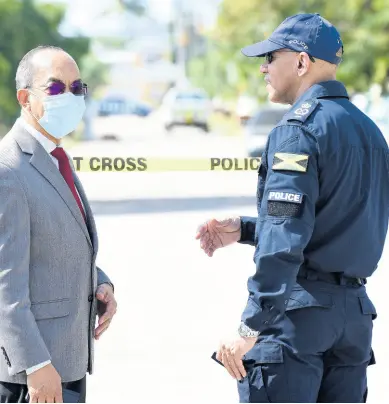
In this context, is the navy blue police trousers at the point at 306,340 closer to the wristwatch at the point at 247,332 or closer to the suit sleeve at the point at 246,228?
the wristwatch at the point at 247,332

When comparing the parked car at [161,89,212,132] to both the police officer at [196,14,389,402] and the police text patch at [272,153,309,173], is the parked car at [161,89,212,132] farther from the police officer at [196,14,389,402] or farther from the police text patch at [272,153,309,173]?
the police text patch at [272,153,309,173]

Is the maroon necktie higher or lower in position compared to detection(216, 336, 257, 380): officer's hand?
higher

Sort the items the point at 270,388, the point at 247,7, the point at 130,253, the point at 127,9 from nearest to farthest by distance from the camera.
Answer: the point at 270,388 → the point at 130,253 → the point at 247,7 → the point at 127,9

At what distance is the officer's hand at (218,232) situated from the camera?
363 centimetres

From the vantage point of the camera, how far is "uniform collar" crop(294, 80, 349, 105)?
3168mm

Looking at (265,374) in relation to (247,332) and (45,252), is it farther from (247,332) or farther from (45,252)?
(45,252)

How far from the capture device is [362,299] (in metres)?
3.18

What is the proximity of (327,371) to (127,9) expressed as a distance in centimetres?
12935

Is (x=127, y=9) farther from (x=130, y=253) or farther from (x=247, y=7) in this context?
(x=130, y=253)

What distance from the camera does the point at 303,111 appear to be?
10.1 ft

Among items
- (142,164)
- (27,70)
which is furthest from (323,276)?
(142,164)

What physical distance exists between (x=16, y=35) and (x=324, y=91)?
106 ft

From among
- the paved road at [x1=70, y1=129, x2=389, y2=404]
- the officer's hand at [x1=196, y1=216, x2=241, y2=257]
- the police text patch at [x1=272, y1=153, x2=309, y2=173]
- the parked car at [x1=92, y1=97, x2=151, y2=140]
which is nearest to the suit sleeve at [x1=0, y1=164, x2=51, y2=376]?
the police text patch at [x1=272, y1=153, x2=309, y2=173]

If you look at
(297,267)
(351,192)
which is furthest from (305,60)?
(297,267)
